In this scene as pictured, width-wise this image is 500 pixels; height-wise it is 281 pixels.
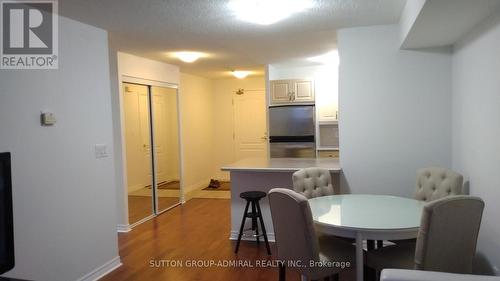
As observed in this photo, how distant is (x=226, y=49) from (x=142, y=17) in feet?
5.01

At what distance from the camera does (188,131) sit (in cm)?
635

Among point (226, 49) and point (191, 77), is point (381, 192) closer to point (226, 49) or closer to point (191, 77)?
point (226, 49)

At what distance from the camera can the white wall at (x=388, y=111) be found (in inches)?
126

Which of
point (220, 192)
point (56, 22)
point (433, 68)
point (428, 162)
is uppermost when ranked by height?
point (56, 22)

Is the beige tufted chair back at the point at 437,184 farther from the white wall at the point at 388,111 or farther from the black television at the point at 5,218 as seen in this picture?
the black television at the point at 5,218

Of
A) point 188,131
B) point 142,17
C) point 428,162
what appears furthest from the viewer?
point 188,131

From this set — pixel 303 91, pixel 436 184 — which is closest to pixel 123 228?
pixel 303 91

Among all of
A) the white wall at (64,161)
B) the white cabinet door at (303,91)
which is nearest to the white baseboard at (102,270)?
the white wall at (64,161)

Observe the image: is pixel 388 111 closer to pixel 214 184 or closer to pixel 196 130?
pixel 196 130

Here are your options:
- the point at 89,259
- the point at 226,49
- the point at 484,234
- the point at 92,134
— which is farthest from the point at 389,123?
the point at 89,259

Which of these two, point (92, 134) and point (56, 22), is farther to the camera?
point (92, 134)

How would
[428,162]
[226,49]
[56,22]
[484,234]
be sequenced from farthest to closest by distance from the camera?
[226,49] < [428,162] < [56,22] < [484,234]

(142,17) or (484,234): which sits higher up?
(142,17)

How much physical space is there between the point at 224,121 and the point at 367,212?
5.38m
